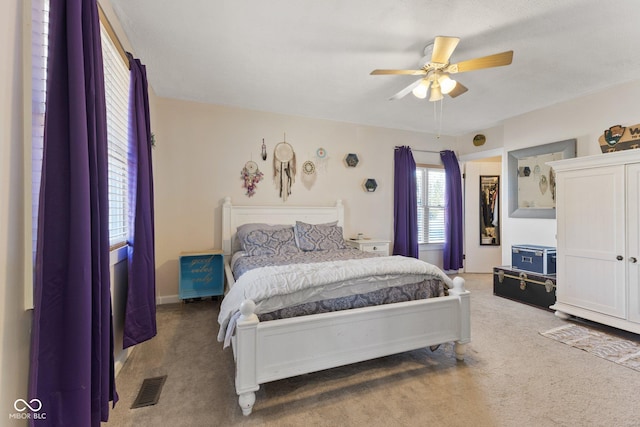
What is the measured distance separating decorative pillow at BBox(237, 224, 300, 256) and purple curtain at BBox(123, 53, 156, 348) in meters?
1.06

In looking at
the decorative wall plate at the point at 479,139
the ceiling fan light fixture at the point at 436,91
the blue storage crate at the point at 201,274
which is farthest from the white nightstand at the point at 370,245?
the decorative wall plate at the point at 479,139

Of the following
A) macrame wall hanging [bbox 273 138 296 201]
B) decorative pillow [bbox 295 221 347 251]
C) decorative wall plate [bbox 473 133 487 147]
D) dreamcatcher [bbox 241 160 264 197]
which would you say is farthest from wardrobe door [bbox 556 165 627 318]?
dreamcatcher [bbox 241 160 264 197]

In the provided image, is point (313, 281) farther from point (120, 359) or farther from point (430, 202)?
point (430, 202)

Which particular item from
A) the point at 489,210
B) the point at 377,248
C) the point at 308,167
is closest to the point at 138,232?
the point at 308,167

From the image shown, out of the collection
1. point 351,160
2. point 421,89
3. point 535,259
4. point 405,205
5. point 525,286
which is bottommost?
point 525,286

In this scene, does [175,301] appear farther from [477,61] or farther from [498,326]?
[477,61]

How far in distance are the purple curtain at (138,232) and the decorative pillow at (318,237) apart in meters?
1.59

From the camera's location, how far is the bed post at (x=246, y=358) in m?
1.62

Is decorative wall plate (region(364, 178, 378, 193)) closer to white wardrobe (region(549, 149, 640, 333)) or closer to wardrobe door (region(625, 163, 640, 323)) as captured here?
white wardrobe (region(549, 149, 640, 333))

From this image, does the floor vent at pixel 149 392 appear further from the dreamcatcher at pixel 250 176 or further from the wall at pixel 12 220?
the dreamcatcher at pixel 250 176

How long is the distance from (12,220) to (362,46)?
2.46 metres

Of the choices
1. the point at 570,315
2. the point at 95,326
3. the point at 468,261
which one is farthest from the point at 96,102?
the point at 468,261

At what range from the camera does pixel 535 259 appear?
11.7ft

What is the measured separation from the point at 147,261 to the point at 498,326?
3.36 m
